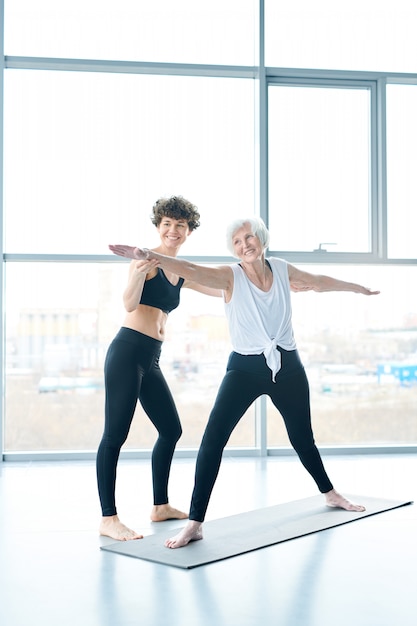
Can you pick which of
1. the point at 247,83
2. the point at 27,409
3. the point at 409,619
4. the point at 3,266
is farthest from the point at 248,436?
the point at 409,619

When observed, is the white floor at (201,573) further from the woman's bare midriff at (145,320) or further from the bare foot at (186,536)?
the woman's bare midriff at (145,320)

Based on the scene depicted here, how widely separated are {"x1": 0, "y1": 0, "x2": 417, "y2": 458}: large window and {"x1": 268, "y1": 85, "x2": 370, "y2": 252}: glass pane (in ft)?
0.04

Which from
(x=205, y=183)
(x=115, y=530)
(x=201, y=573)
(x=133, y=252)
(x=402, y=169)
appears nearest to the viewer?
(x=201, y=573)

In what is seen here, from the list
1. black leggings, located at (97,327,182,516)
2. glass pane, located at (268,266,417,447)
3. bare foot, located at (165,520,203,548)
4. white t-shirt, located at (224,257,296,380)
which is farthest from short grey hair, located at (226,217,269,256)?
glass pane, located at (268,266,417,447)

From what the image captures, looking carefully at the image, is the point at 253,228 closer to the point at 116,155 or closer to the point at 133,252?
the point at 133,252

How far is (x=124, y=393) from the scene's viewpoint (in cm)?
300

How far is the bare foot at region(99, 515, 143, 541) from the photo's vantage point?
116 inches

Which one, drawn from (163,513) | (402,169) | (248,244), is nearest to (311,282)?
(248,244)

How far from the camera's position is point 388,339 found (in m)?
5.22

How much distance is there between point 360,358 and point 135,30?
107 inches

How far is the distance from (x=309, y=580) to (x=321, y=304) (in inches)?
116

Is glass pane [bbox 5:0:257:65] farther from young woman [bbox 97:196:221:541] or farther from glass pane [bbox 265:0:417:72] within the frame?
young woman [bbox 97:196:221:541]

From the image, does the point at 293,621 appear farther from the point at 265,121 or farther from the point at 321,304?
the point at 265,121

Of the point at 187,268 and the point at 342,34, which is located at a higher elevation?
the point at 342,34
